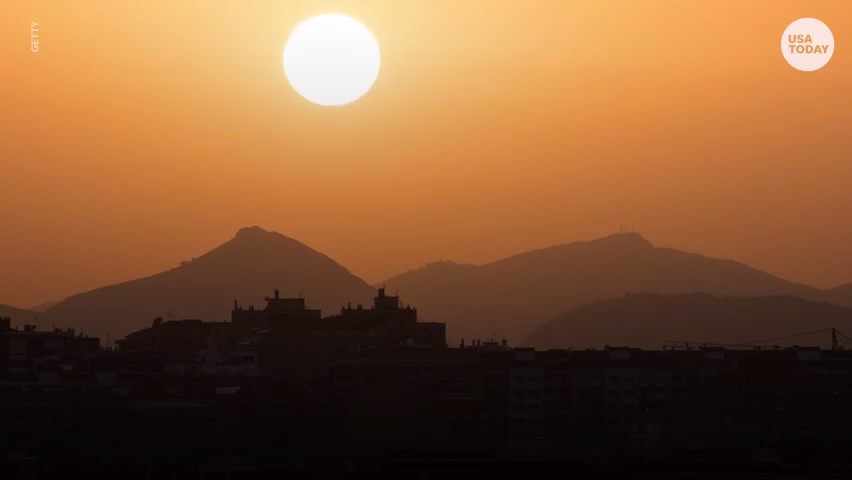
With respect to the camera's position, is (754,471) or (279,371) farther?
(279,371)

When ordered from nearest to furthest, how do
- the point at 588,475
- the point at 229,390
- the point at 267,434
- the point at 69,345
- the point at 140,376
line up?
the point at 588,475, the point at 267,434, the point at 229,390, the point at 140,376, the point at 69,345

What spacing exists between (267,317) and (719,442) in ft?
253

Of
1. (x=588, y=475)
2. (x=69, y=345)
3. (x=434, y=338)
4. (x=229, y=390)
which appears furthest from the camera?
(x=434, y=338)

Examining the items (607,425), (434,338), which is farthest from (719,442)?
(434,338)

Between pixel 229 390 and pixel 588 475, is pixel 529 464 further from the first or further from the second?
pixel 229 390

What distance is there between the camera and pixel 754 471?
75.4m

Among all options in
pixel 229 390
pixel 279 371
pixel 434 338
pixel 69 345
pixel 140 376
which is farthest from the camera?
pixel 434 338

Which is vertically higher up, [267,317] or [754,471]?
[267,317]

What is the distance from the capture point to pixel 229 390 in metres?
111

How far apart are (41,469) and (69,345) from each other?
82.2m

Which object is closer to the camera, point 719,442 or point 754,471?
point 754,471

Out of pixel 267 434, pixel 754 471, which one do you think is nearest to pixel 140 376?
pixel 267 434

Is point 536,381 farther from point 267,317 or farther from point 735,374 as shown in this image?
point 267,317

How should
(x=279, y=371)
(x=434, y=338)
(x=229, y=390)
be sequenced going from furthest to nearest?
(x=434, y=338), (x=279, y=371), (x=229, y=390)
